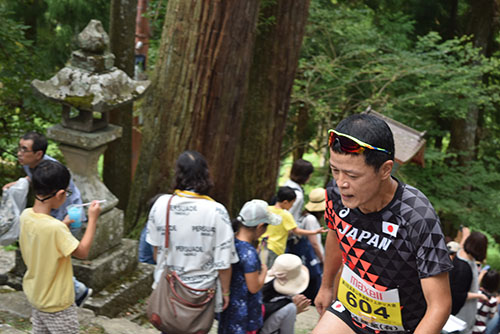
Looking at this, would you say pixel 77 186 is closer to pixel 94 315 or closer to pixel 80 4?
pixel 94 315

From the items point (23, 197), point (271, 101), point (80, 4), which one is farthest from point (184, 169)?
point (80, 4)

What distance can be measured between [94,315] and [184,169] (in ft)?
6.60

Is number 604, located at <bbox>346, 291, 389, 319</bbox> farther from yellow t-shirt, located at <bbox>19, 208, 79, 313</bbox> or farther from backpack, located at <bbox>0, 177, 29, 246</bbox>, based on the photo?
backpack, located at <bbox>0, 177, 29, 246</bbox>

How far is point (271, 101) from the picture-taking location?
9.38m

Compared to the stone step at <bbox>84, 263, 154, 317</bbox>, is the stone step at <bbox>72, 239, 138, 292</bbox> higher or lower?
higher

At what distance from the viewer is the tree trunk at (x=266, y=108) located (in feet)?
30.1

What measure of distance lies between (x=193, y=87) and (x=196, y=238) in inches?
134

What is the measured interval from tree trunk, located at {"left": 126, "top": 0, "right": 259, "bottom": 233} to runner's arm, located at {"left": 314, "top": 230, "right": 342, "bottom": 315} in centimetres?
380

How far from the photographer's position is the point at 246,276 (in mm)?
4211

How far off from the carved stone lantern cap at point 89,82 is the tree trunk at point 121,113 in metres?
3.22

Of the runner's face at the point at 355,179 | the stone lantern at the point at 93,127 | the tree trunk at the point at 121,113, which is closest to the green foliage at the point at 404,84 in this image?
the tree trunk at the point at 121,113

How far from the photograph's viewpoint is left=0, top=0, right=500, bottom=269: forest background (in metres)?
7.09

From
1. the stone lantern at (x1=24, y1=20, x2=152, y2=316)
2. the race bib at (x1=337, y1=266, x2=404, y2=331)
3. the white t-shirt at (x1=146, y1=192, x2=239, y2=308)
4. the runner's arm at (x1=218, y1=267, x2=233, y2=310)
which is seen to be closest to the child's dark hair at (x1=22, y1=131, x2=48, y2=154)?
the stone lantern at (x1=24, y1=20, x2=152, y2=316)

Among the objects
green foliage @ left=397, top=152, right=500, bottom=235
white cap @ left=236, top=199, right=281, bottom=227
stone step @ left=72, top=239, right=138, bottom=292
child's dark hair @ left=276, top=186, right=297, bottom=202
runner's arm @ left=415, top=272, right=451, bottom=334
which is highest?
runner's arm @ left=415, top=272, right=451, bottom=334
